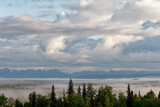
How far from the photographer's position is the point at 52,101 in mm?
140875

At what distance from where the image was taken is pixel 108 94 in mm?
152750

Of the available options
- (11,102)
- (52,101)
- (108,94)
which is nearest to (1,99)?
(11,102)

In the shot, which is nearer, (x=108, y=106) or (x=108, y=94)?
(x=108, y=106)

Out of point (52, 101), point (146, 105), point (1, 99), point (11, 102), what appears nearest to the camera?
point (52, 101)

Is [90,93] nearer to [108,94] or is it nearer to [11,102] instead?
[108,94]

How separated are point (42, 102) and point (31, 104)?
6490mm

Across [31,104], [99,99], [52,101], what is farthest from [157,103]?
[31,104]

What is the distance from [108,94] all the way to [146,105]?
2246cm

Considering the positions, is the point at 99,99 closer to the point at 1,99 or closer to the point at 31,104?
the point at 31,104

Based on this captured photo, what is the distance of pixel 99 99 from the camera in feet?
490

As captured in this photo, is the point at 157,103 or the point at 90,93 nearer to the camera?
the point at 157,103

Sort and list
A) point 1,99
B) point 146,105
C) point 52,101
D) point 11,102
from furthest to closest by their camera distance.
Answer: point 11,102, point 1,99, point 146,105, point 52,101

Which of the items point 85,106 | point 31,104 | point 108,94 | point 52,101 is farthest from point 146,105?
point 31,104

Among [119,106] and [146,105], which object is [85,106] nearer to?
[119,106]
